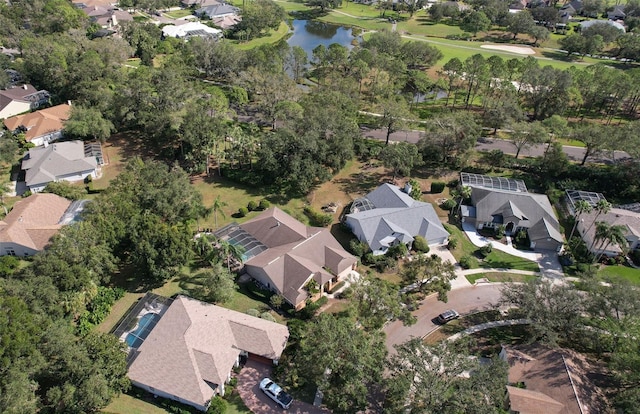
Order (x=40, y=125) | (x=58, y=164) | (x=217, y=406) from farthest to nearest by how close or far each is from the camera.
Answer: (x=40, y=125)
(x=58, y=164)
(x=217, y=406)

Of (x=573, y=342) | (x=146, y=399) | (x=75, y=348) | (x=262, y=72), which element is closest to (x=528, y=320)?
(x=573, y=342)

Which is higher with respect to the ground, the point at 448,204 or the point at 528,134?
the point at 528,134

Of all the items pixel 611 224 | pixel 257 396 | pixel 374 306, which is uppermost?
pixel 374 306

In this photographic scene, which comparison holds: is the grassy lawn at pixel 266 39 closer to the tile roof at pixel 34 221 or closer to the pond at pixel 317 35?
the pond at pixel 317 35

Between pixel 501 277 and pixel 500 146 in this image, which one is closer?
pixel 501 277

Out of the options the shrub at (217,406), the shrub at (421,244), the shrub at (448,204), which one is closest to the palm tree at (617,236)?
the shrub at (448,204)

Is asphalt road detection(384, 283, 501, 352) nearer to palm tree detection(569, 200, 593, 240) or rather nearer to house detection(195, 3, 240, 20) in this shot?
palm tree detection(569, 200, 593, 240)

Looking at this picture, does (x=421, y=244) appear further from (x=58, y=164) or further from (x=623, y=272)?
(x=58, y=164)

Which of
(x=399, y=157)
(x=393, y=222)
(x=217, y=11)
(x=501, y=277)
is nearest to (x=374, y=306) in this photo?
(x=393, y=222)

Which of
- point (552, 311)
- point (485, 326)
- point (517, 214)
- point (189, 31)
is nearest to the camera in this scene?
point (552, 311)
